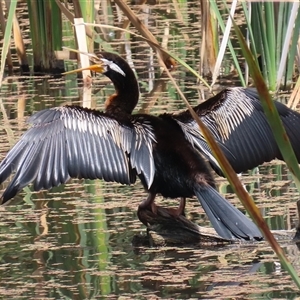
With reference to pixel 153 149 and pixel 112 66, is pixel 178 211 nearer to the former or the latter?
pixel 153 149

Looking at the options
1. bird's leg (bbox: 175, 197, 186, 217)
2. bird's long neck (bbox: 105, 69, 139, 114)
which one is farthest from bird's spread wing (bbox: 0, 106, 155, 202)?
bird's long neck (bbox: 105, 69, 139, 114)

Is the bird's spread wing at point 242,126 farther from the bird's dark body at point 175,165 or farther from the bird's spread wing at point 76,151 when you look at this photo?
the bird's spread wing at point 76,151

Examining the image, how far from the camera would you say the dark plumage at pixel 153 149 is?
408 centimetres

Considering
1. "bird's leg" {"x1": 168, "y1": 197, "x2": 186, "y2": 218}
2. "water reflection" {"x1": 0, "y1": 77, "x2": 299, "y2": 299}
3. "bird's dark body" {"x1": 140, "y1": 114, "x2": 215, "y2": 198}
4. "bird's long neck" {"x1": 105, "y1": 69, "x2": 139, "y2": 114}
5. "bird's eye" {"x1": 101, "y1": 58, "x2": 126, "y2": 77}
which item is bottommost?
"water reflection" {"x1": 0, "y1": 77, "x2": 299, "y2": 299}

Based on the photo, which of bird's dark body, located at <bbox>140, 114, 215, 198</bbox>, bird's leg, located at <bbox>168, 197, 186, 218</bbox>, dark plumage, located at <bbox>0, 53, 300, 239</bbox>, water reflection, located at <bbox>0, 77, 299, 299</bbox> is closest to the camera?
water reflection, located at <bbox>0, 77, 299, 299</bbox>

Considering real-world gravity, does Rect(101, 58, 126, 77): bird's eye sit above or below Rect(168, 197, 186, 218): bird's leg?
above

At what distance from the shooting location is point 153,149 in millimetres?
4355

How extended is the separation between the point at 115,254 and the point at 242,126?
1007mm

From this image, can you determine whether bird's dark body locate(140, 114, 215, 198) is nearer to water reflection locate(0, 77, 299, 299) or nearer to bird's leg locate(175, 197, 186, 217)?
bird's leg locate(175, 197, 186, 217)

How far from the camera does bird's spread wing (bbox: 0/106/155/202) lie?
13.4 feet

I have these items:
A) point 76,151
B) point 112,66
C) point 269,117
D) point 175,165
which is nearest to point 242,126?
point 175,165

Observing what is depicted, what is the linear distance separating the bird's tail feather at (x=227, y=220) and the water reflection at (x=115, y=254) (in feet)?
0.33

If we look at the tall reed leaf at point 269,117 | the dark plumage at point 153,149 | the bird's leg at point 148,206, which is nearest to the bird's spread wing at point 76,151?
the dark plumage at point 153,149

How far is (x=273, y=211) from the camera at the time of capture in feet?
15.0
